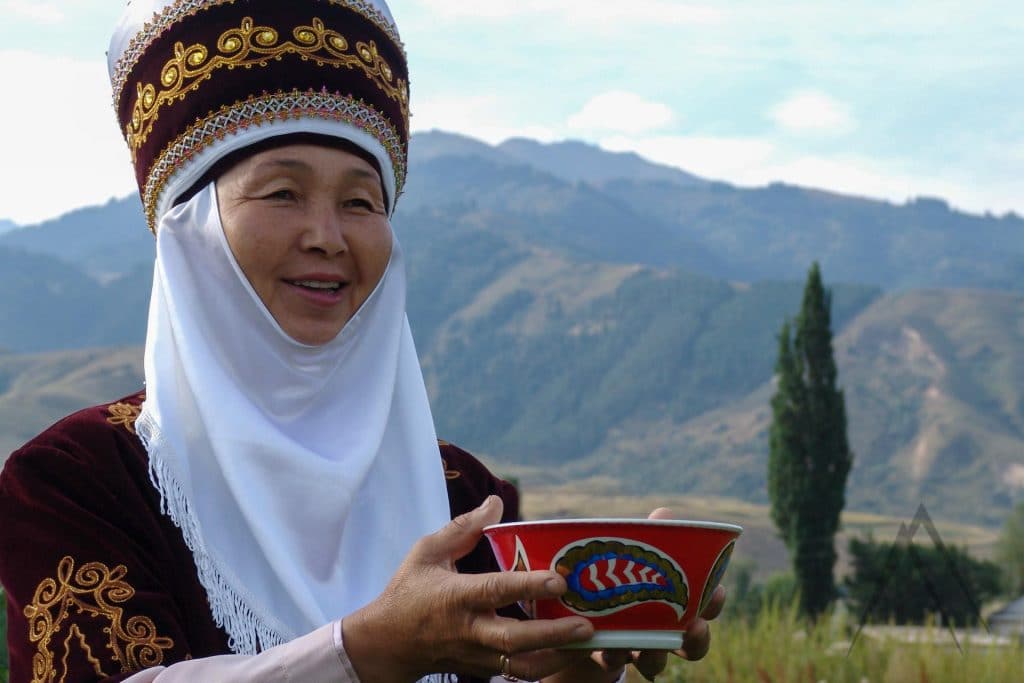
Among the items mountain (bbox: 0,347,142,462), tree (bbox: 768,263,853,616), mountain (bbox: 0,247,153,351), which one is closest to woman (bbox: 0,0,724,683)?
tree (bbox: 768,263,853,616)

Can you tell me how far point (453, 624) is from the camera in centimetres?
151

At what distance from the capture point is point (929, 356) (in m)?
138

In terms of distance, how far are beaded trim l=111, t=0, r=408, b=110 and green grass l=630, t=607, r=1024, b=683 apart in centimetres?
472

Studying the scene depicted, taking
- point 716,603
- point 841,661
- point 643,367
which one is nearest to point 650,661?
point 716,603

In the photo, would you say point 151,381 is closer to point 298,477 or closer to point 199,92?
point 298,477

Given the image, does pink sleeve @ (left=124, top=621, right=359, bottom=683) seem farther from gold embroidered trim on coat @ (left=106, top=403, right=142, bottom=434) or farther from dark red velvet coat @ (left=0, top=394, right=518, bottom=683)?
gold embroidered trim on coat @ (left=106, top=403, right=142, bottom=434)

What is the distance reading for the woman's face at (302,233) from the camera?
6.66ft

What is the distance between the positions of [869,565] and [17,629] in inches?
1223

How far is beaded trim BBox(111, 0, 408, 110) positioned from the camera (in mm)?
2238

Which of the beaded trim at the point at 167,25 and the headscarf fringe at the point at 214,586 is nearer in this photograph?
the headscarf fringe at the point at 214,586

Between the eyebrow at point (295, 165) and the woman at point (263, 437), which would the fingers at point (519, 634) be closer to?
the woman at point (263, 437)

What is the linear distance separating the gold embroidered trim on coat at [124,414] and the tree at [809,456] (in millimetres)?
26352

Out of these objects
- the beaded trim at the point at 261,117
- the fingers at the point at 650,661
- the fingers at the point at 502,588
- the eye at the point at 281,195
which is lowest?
the fingers at the point at 650,661

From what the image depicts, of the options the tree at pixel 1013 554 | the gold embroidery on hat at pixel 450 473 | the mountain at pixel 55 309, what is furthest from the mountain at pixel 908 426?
the gold embroidery on hat at pixel 450 473
